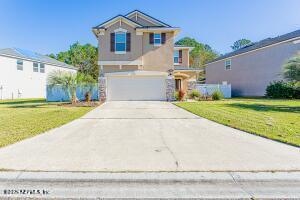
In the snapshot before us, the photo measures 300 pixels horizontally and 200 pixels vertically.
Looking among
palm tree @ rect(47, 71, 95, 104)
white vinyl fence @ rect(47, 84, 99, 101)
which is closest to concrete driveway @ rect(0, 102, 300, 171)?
palm tree @ rect(47, 71, 95, 104)

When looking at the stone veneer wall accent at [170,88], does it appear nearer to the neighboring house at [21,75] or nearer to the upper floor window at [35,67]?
the neighboring house at [21,75]

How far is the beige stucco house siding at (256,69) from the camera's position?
2277cm

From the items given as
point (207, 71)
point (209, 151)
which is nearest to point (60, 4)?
point (209, 151)

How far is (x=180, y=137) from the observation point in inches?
251

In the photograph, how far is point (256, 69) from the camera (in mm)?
26188

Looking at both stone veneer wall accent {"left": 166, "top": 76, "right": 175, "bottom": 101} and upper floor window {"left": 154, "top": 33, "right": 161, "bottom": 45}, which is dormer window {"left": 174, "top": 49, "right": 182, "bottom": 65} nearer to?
upper floor window {"left": 154, "top": 33, "right": 161, "bottom": 45}

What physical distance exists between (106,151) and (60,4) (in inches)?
745

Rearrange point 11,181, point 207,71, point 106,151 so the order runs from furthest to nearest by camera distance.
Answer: point 207,71, point 106,151, point 11,181

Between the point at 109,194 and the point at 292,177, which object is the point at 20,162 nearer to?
the point at 109,194

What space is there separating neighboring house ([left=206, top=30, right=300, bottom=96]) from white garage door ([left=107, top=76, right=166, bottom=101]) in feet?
40.2

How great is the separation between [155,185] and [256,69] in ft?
88.6

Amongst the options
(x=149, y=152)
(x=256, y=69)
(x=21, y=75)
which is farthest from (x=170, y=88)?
(x=21, y=75)

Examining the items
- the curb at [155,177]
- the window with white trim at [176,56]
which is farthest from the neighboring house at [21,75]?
the curb at [155,177]

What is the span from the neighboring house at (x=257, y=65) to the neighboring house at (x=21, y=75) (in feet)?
82.2
